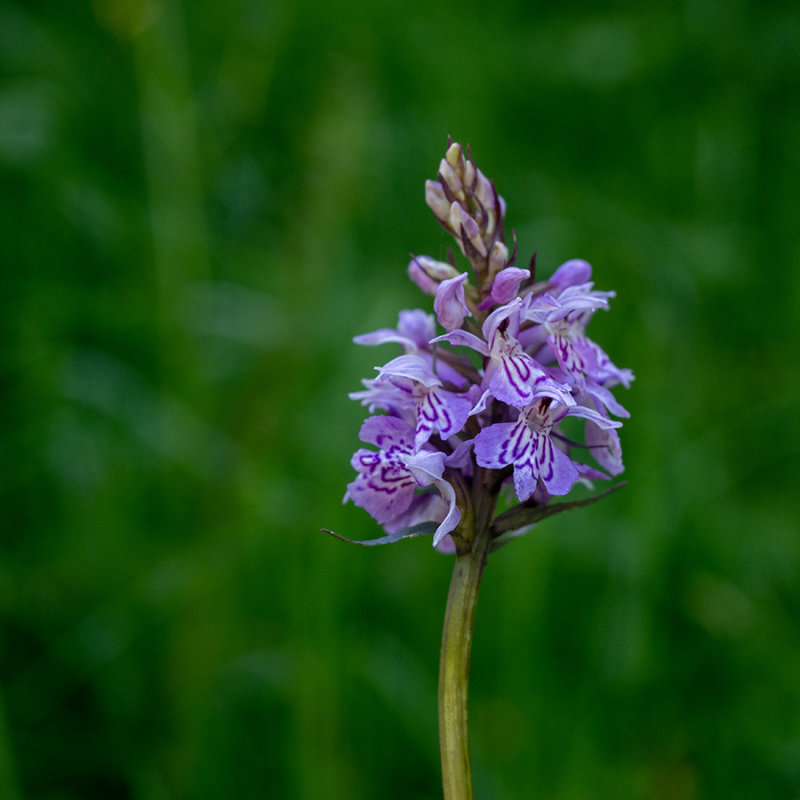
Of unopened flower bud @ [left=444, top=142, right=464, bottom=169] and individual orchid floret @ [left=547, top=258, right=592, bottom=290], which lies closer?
unopened flower bud @ [left=444, top=142, right=464, bottom=169]

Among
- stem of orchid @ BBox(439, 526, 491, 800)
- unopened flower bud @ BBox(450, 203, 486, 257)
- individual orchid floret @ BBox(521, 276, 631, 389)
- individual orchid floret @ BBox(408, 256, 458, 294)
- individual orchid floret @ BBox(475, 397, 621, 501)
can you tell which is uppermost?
individual orchid floret @ BBox(408, 256, 458, 294)

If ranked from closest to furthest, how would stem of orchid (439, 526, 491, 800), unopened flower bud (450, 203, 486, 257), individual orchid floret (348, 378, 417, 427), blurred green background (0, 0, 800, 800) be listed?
stem of orchid (439, 526, 491, 800)
unopened flower bud (450, 203, 486, 257)
individual orchid floret (348, 378, 417, 427)
blurred green background (0, 0, 800, 800)

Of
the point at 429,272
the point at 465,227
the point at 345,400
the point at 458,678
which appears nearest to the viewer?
the point at 458,678

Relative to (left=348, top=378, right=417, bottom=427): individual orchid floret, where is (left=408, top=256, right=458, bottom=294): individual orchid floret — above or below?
above

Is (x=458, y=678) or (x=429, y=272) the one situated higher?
(x=429, y=272)

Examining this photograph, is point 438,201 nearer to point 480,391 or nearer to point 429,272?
point 429,272

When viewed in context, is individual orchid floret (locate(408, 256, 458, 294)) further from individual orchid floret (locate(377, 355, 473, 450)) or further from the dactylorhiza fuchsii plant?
individual orchid floret (locate(377, 355, 473, 450))

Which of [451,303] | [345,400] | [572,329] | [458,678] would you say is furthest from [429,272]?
[345,400]

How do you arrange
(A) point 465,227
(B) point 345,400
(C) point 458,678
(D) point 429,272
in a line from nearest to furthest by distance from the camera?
(C) point 458,678
(A) point 465,227
(D) point 429,272
(B) point 345,400

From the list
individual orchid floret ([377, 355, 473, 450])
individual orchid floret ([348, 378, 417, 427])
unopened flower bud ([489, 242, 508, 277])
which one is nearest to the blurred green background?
individual orchid floret ([348, 378, 417, 427])
